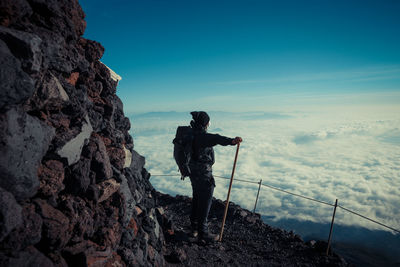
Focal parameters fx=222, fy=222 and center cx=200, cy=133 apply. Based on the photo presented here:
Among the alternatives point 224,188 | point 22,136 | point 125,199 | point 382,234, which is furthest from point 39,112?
point 224,188

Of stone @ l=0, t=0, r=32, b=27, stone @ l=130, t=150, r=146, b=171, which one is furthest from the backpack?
stone @ l=0, t=0, r=32, b=27

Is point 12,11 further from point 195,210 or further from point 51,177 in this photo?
point 195,210

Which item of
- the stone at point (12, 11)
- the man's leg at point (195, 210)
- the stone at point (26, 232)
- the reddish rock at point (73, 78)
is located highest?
the stone at point (12, 11)

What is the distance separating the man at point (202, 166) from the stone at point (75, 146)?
2597 mm

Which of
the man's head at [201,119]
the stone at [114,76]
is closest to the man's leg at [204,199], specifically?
the man's head at [201,119]

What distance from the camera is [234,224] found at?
8047 millimetres

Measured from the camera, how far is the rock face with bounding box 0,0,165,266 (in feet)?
7.41

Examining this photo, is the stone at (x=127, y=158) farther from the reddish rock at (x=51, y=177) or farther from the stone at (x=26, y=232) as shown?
the stone at (x=26, y=232)

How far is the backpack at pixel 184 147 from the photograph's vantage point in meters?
5.55

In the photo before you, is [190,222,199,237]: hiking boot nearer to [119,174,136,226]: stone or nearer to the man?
the man

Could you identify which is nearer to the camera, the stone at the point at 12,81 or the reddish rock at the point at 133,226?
the stone at the point at 12,81

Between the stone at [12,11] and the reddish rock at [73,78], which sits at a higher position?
the stone at [12,11]

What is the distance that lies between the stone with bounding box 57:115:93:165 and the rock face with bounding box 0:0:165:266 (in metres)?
0.01

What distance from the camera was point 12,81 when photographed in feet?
7.41
